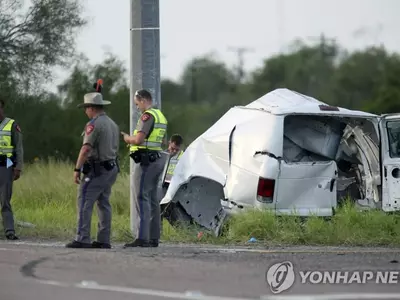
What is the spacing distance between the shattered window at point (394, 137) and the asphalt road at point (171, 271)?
7.66 ft

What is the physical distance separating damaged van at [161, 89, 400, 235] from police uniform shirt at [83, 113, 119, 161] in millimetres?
2182

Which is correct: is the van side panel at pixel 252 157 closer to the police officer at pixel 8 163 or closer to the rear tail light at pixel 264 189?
the rear tail light at pixel 264 189

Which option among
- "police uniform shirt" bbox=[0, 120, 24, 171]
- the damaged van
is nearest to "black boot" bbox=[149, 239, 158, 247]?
the damaged van

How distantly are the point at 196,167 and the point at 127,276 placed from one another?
17.3ft

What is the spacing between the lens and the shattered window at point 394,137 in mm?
13758

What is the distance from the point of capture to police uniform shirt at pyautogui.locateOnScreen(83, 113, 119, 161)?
11.6 m

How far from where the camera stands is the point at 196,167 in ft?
46.3

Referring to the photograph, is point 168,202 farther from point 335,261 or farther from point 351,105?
point 351,105

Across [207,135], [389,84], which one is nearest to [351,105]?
[389,84]

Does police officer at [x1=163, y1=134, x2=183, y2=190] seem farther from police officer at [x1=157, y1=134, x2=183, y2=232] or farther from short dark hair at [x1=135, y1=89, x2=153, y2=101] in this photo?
short dark hair at [x1=135, y1=89, x2=153, y2=101]

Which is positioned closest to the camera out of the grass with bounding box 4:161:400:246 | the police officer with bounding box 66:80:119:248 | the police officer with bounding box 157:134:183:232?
the police officer with bounding box 66:80:119:248

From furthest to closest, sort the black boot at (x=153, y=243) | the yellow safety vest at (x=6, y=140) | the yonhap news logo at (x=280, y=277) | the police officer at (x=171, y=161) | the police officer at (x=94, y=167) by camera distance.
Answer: the police officer at (x=171, y=161) < the yellow safety vest at (x=6, y=140) < the black boot at (x=153, y=243) < the police officer at (x=94, y=167) < the yonhap news logo at (x=280, y=277)

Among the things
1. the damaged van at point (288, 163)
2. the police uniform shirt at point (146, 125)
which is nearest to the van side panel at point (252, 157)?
the damaged van at point (288, 163)

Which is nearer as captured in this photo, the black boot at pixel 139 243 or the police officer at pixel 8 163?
the black boot at pixel 139 243
